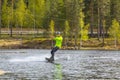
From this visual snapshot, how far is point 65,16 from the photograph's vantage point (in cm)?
11906

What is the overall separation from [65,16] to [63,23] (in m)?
1.98

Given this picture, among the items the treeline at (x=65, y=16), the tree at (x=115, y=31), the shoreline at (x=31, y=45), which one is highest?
the treeline at (x=65, y=16)

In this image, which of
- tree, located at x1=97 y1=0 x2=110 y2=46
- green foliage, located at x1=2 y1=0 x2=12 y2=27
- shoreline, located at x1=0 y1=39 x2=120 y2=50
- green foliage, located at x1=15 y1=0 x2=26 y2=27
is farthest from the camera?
green foliage, located at x1=2 y1=0 x2=12 y2=27

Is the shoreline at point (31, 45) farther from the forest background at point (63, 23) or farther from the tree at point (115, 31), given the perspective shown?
the tree at point (115, 31)

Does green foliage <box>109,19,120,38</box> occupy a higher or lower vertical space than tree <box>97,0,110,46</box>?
lower

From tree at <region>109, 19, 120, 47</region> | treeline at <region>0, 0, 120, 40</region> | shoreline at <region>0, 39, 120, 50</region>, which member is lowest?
shoreline at <region>0, 39, 120, 50</region>

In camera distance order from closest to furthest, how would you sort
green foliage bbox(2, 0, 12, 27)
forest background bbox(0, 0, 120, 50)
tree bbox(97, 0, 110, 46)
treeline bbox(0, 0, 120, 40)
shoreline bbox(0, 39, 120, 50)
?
shoreline bbox(0, 39, 120, 50) → forest background bbox(0, 0, 120, 50) → treeline bbox(0, 0, 120, 40) → tree bbox(97, 0, 110, 46) → green foliage bbox(2, 0, 12, 27)

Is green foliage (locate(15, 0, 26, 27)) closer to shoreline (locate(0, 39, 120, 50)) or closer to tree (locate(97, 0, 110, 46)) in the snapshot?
shoreline (locate(0, 39, 120, 50))

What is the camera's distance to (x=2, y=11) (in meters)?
136

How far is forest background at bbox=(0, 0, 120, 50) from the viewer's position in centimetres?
10956

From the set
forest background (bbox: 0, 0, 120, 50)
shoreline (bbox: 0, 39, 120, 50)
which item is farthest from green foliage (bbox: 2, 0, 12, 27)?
shoreline (bbox: 0, 39, 120, 50)

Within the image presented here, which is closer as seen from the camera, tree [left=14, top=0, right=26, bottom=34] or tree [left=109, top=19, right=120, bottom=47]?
tree [left=109, top=19, right=120, bottom=47]

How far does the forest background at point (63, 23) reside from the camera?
10956cm

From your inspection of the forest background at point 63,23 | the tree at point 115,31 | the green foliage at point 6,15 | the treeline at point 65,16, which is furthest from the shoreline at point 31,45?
the green foliage at point 6,15
